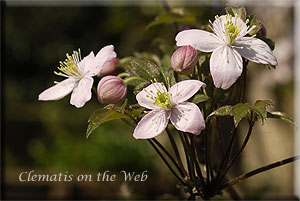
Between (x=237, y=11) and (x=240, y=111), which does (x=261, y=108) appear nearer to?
(x=240, y=111)

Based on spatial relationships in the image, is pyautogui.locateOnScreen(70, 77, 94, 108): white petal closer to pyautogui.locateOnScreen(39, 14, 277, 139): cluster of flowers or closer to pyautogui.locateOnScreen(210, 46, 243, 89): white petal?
pyautogui.locateOnScreen(39, 14, 277, 139): cluster of flowers

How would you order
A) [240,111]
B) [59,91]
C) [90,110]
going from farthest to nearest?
[90,110] → [59,91] → [240,111]

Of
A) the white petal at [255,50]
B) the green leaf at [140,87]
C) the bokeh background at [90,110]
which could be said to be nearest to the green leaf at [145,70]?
the green leaf at [140,87]

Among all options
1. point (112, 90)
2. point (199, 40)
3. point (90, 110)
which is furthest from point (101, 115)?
point (90, 110)

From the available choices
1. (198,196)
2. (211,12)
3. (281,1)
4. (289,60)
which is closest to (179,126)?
(198,196)

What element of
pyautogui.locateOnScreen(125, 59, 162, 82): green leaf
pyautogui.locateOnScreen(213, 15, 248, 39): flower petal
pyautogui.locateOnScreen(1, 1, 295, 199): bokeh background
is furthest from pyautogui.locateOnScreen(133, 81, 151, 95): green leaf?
pyautogui.locateOnScreen(1, 1, 295, 199): bokeh background

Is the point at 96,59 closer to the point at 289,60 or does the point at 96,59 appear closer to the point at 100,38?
the point at 289,60
